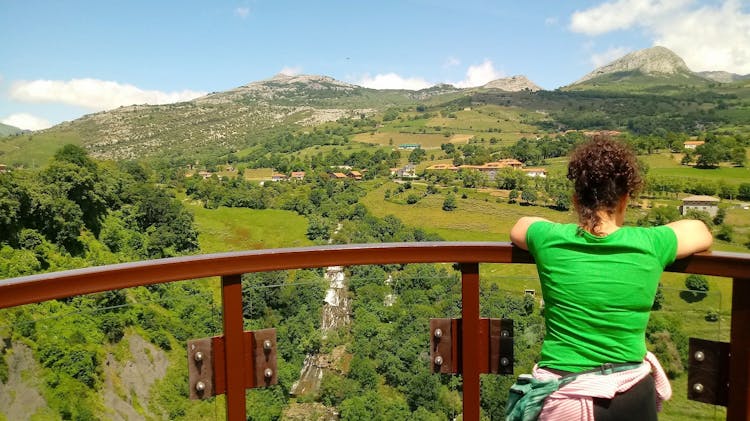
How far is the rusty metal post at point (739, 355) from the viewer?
1733mm

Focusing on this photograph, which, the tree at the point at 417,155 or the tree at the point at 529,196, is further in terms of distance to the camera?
the tree at the point at 417,155

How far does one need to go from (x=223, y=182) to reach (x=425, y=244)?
7596cm

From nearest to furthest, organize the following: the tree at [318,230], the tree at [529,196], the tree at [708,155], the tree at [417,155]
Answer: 1. the tree at [318,230]
2. the tree at [708,155]
3. the tree at [529,196]
4. the tree at [417,155]

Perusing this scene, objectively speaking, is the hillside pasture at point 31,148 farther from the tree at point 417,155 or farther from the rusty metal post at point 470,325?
the rusty metal post at point 470,325

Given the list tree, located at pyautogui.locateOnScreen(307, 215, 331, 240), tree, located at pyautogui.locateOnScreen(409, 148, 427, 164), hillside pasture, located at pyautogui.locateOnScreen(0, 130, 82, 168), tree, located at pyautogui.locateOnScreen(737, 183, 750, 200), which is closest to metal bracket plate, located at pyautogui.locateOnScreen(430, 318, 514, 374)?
tree, located at pyautogui.locateOnScreen(307, 215, 331, 240)

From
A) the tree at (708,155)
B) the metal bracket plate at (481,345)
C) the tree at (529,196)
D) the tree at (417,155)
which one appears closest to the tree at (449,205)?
the tree at (529,196)

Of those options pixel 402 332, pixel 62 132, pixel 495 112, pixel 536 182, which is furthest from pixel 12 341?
pixel 62 132

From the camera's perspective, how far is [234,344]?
1.82 meters

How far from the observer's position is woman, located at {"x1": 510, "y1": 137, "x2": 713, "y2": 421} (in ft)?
4.75

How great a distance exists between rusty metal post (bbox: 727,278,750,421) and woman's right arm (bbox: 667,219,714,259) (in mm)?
240

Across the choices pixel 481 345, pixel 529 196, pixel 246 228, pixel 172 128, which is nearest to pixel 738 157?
pixel 529 196

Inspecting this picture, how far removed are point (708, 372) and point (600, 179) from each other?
31.8 inches

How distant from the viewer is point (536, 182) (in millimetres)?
70938

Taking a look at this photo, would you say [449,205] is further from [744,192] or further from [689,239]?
[689,239]
